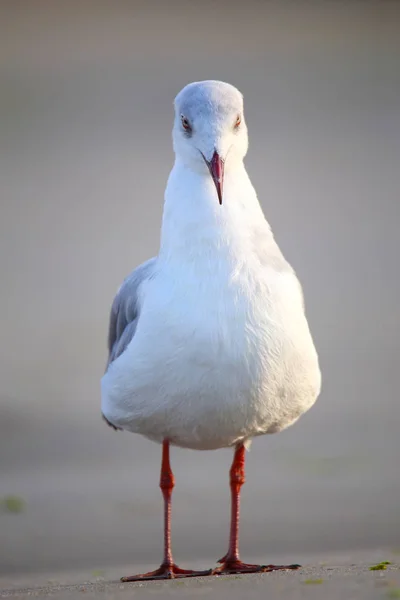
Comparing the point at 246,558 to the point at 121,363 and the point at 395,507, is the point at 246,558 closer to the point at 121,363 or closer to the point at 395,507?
the point at 395,507

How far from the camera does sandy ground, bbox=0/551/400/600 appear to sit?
17.5 ft

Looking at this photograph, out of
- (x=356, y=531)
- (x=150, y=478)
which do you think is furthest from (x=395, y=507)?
(x=150, y=478)

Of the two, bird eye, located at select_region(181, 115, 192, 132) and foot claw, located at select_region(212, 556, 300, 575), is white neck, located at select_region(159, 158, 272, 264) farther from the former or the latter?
foot claw, located at select_region(212, 556, 300, 575)

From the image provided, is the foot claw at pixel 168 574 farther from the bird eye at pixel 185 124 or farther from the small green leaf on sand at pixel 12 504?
the small green leaf on sand at pixel 12 504

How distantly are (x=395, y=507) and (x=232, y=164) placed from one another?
3363mm

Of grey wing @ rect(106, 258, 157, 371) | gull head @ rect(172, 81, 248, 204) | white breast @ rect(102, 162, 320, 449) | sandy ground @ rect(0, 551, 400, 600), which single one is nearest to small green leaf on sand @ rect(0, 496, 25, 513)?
grey wing @ rect(106, 258, 157, 371)

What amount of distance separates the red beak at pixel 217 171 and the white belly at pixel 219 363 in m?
0.44

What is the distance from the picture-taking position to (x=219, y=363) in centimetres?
601

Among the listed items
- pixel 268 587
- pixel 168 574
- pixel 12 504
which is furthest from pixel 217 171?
pixel 12 504

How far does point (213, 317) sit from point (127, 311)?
2.88ft

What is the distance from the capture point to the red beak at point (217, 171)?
607cm

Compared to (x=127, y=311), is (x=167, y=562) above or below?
below

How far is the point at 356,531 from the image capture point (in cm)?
847

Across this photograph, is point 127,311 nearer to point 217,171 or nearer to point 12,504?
point 217,171
